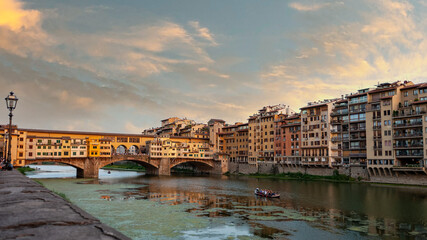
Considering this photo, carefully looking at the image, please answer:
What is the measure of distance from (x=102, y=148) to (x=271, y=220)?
233ft

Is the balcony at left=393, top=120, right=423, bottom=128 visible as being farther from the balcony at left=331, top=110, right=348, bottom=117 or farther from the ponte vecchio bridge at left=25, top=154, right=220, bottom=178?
the ponte vecchio bridge at left=25, top=154, right=220, bottom=178

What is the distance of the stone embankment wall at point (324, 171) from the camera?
64375mm

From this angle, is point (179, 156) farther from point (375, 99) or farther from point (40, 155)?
point (375, 99)

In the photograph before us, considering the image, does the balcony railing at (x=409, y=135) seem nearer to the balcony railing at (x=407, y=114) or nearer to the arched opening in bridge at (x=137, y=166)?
the balcony railing at (x=407, y=114)

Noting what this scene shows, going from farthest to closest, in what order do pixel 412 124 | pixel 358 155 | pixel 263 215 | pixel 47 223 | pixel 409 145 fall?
pixel 358 155 → pixel 409 145 → pixel 412 124 → pixel 263 215 → pixel 47 223

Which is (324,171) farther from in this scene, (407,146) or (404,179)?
(407,146)

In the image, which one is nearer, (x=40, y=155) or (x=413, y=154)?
(x=413, y=154)

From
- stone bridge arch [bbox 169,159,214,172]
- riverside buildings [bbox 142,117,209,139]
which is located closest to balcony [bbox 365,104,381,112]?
stone bridge arch [bbox 169,159,214,172]

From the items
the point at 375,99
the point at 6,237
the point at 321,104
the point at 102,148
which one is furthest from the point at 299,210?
the point at 102,148

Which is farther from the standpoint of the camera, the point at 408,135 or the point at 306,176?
the point at 306,176

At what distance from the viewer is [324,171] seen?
8206 cm

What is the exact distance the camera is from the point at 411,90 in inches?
2635

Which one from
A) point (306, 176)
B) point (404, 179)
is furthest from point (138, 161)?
point (404, 179)

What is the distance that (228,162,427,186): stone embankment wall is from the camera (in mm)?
64375
